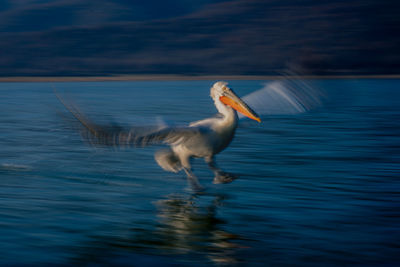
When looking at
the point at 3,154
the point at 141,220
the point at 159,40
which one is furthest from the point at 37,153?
the point at 159,40

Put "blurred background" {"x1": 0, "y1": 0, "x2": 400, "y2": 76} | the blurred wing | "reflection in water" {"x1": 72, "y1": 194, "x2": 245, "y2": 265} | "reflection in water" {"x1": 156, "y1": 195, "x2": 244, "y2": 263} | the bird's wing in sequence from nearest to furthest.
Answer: "reflection in water" {"x1": 72, "y1": 194, "x2": 245, "y2": 265}
"reflection in water" {"x1": 156, "y1": 195, "x2": 244, "y2": 263}
the bird's wing
the blurred wing
"blurred background" {"x1": 0, "y1": 0, "x2": 400, "y2": 76}

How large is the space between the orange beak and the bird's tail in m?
0.72

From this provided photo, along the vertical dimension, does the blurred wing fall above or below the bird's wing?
above

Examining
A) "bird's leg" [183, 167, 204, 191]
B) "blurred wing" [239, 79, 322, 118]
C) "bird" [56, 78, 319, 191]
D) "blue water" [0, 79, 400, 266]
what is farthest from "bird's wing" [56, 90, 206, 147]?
"blurred wing" [239, 79, 322, 118]

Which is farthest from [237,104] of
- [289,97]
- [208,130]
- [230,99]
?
[289,97]

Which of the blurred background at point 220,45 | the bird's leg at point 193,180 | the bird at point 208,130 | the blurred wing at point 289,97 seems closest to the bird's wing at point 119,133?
the bird at point 208,130

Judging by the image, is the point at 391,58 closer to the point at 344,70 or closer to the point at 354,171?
the point at 344,70

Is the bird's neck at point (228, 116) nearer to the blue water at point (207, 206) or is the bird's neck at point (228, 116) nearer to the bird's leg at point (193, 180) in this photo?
the blue water at point (207, 206)

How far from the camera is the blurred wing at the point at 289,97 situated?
638 centimetres

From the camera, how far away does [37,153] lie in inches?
370

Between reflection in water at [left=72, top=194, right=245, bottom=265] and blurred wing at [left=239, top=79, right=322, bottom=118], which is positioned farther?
blurred wing at [left=239, top=79, right=322, bottom=118]

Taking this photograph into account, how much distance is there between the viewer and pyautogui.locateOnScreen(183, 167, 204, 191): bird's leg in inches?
247

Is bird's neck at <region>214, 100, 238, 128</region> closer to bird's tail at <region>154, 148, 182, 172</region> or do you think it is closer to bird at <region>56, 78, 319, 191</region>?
bird at <region>56, 78, 319, 191</region>

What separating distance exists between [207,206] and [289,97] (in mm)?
1358
